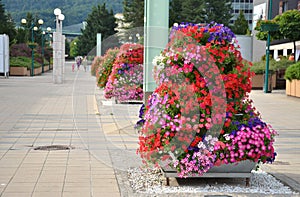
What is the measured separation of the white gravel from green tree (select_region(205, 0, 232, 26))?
6621cm

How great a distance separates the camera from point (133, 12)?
72.4 meters

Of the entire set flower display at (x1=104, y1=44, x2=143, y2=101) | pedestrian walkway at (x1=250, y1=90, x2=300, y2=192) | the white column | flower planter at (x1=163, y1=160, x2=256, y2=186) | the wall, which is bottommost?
pedestrian walkway at (x1=250, y1=90, x2=300, y2=192)

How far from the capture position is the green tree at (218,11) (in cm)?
7162

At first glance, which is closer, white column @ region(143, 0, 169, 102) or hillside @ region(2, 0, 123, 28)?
white column @ region(143, 0, 169, 102)

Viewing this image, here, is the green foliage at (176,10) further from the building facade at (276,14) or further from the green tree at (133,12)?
the building facade at (276,14)

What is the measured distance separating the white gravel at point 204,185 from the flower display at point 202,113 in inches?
10.0

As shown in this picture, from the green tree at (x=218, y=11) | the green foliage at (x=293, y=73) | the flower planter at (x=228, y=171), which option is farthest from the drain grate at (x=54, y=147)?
the green tree at (x=218, y=11)

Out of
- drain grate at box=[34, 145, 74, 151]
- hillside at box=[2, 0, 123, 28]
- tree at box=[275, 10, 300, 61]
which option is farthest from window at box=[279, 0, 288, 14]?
drain grate at box=[34, 145, 74, 151]

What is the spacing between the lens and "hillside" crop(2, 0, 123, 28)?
7694 centimetres

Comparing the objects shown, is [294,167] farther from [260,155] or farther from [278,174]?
[260,155]

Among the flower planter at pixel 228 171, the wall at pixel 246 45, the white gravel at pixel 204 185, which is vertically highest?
the wall at pixel 246 45

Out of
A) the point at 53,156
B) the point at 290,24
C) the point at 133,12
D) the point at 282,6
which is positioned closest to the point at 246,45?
the point at 282,6

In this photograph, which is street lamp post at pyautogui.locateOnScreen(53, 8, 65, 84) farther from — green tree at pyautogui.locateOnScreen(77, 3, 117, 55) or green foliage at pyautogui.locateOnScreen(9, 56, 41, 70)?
green tree at pyautogui.locateOnScreen(77, 3, 117, 55)

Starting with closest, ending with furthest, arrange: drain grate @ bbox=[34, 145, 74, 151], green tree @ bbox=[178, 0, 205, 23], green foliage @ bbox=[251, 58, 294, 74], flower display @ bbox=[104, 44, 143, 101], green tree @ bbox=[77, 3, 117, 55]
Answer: drain grate @ bbox=[34, 145, 74, 151], flower display @ bbox=[104, 44, 143, 101], green foliage @ bbox=[251, 58, 294, 74], green tree @ bbox=[178, 0, 205, 23], green tree @ bbox=[77, 3, 117, 55]
